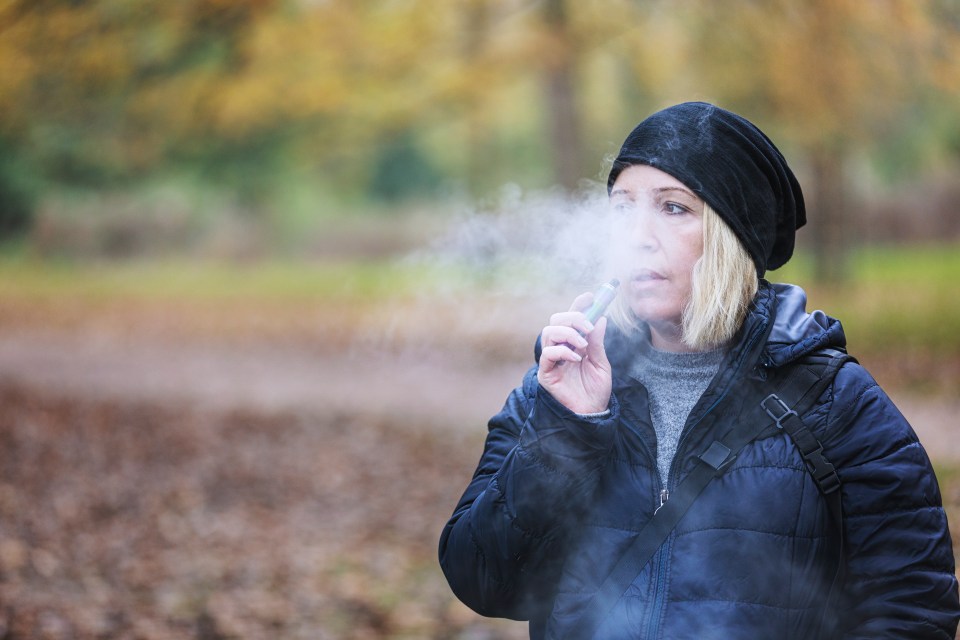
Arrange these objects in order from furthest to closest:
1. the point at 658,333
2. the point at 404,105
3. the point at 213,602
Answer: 1. the point at 404,105
2. the point at 213,602
3. the point at 658,333

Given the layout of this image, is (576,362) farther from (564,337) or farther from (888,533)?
(888,533)

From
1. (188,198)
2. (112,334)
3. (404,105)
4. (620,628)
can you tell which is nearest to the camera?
(620,628)

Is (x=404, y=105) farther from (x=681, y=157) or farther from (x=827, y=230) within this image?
(x=681, y=157)

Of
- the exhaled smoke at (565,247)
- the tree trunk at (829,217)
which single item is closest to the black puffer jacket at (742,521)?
the exhaled smoke at (565,247)

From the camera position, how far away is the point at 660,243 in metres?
1.82

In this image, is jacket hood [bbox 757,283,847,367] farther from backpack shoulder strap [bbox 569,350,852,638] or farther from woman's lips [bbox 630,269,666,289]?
woman's lips [bbox 630,269,666,289]

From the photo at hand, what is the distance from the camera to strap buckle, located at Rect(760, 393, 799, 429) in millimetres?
1737

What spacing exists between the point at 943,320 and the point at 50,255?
23888 millimetres

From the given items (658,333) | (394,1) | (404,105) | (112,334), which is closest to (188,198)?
(112,334)

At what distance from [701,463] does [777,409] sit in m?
0.16

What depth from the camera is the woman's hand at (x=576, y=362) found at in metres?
1.73

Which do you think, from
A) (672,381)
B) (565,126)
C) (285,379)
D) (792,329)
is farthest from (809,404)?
(285,379)

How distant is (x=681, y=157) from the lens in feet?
5.86

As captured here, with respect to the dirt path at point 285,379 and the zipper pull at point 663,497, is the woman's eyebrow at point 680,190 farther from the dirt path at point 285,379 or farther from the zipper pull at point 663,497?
the dirt path at point 285,379
